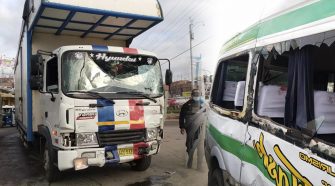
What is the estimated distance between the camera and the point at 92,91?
20.7 ft

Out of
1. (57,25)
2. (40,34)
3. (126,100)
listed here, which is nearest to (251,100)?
(126,100)

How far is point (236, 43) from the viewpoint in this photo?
13.8ft

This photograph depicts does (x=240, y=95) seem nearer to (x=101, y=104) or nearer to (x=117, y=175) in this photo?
(x=101, y=104)

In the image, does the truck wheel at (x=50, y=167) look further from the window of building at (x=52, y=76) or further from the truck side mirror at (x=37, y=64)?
the truck side mirror at (x=37, y=64)

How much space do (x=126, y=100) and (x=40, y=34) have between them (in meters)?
2.89

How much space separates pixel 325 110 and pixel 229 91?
208 centimetres

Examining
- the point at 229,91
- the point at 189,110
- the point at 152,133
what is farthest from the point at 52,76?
the point at 229,91

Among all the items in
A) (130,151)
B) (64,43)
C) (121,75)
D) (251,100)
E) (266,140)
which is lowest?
(130,151)

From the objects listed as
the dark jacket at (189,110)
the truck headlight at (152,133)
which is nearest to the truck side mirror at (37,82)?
the truck headlight at (152,133)

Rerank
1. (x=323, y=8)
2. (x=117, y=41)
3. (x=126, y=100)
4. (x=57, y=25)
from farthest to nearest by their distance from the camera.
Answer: (x=117, y=41) → (x=57, y=25) → (x=126, y=100) → (x=323, y=8)

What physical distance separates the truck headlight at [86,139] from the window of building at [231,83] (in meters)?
2.19

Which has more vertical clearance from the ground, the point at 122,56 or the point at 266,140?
the point at 122,56

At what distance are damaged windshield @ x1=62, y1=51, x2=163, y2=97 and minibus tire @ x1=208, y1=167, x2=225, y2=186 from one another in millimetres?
2633

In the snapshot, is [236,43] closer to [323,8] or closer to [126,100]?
[323,8]
